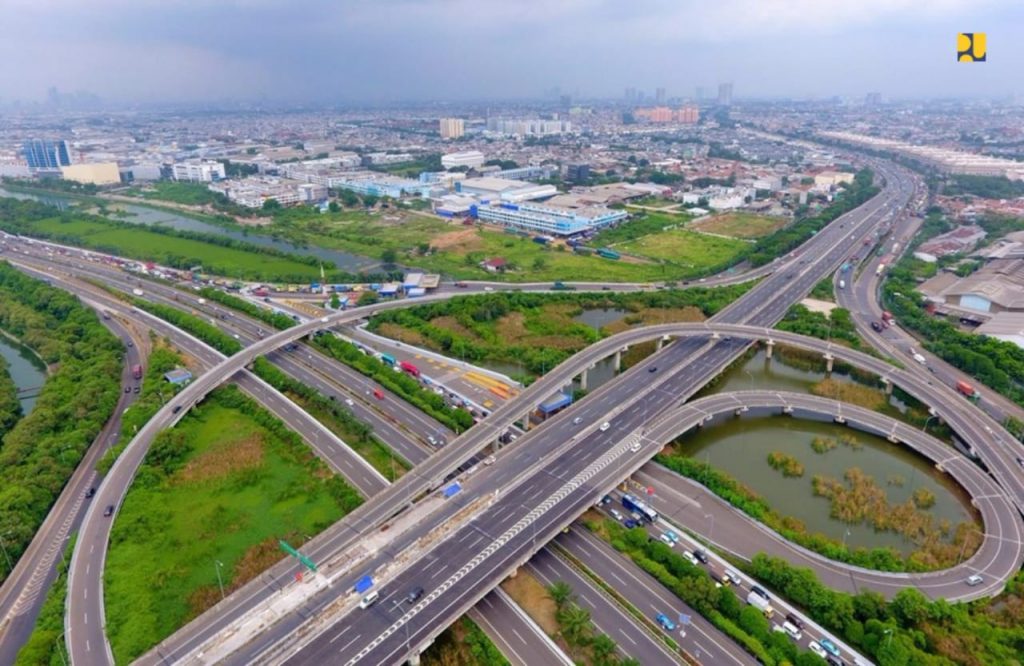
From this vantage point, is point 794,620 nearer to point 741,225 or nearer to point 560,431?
point 560,431

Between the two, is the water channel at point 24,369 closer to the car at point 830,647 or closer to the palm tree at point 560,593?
the palm tree at point 560,593

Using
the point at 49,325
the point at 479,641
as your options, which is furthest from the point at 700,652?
the point at 49,325

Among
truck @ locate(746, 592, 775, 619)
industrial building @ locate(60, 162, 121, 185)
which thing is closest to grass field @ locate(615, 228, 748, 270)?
truck @ locate(746, 592, 775, 619)

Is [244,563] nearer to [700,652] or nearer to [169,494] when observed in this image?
[169,494]

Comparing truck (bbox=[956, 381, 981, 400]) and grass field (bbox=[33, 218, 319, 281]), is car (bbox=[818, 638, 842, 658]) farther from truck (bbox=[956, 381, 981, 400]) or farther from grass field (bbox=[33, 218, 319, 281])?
grass field (bbox=[33, 218, 319, 281])

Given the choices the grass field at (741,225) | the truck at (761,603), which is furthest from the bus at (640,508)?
the grass field at (741,225)

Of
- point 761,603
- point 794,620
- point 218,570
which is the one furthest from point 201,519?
point 794,620
